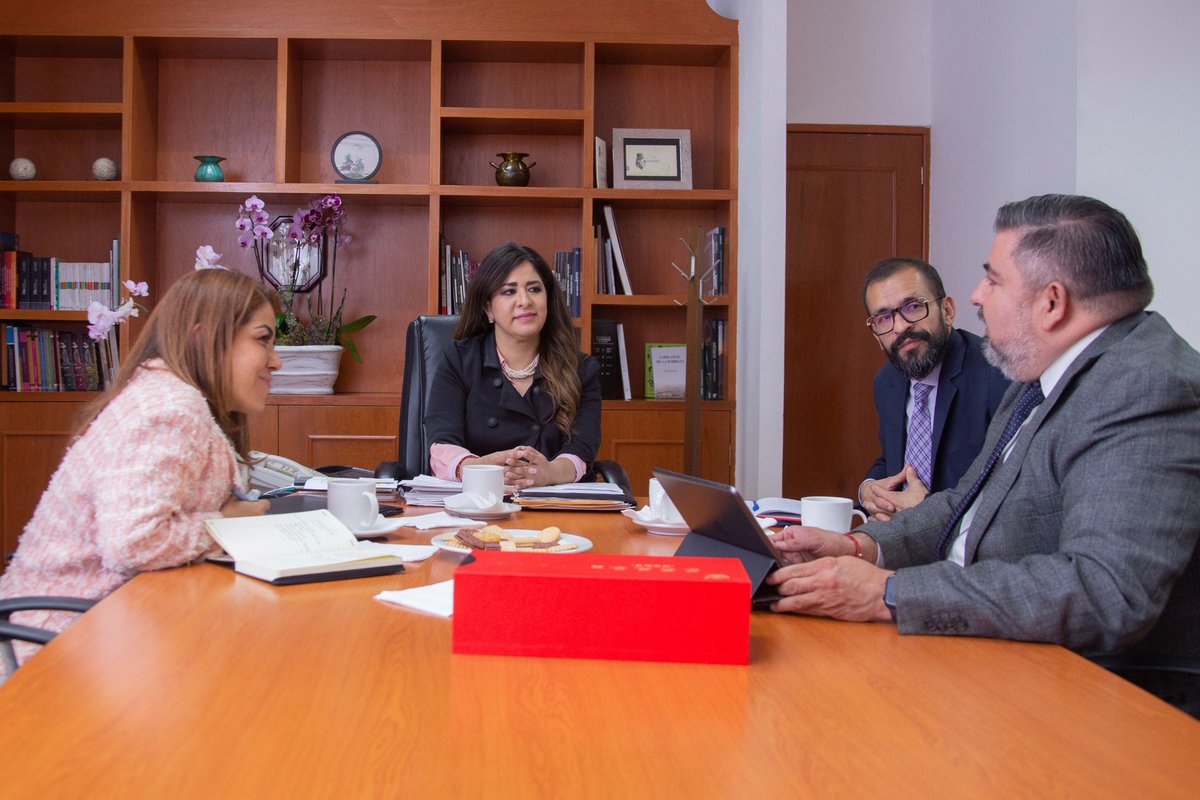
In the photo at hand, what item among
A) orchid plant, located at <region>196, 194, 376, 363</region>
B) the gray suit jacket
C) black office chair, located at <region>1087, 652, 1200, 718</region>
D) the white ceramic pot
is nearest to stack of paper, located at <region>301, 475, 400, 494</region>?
the gray suit jacket

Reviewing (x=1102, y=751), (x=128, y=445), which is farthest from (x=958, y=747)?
(x=128, y=445)

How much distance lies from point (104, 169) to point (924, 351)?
10.8ft

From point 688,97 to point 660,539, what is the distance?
10.4ft

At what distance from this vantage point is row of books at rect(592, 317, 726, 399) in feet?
14.3

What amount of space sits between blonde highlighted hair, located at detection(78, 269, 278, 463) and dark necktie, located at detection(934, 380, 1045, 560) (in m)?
1.20

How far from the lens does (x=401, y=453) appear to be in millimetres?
2988

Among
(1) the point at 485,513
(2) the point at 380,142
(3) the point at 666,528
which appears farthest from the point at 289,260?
(3) the point at 666,528

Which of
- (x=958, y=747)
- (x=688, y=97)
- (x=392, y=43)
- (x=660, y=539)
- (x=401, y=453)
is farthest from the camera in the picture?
(x=688, y=97)

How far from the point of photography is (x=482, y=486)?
1954 millimetres

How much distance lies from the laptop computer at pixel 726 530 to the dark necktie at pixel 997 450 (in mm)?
398

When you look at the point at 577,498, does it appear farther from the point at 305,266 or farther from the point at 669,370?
the point at 305,266

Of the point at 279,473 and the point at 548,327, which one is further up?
the point at 548,327

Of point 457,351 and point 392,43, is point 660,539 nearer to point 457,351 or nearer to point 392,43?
point 457,351

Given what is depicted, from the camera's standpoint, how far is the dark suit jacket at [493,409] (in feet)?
9.61
